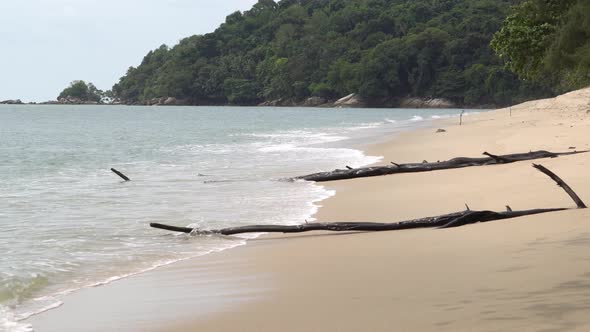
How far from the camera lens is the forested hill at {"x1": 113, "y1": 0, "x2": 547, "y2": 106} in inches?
5389

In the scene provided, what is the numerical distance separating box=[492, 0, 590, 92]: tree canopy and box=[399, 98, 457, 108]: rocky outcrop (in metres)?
86.1

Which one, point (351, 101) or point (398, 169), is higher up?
point (398, 169)

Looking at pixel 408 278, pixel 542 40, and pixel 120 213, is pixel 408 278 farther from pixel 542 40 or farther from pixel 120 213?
pixel 542 40

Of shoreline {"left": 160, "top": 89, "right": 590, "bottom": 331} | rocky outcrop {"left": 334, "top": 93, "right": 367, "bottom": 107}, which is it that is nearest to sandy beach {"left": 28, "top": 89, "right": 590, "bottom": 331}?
shoreline {"left": 160, "top": 89, "right": 590, "bottom": 331}

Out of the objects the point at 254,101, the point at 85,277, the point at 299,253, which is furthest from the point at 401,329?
the point at 254,101

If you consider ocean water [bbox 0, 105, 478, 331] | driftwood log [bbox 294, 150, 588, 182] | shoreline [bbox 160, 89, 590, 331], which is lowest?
ocean water [bbox 0, 105, 478, 331]

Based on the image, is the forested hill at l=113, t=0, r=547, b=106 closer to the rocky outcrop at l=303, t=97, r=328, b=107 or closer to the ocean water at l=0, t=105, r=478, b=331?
the rocky outcrop at l=303, t=97, r=328, b=107

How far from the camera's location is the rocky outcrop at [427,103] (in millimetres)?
137250

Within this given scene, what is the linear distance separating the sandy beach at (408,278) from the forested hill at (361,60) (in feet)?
384

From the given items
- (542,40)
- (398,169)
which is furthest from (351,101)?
(398,169)

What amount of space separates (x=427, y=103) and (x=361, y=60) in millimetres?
21581

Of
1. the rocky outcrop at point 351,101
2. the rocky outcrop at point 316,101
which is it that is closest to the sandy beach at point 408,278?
the rocky outcrop at point 351,101

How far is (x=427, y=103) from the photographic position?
139000 mm

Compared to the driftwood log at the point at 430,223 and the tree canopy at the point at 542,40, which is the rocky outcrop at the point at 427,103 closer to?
the tree canopy at the point at 542,40
